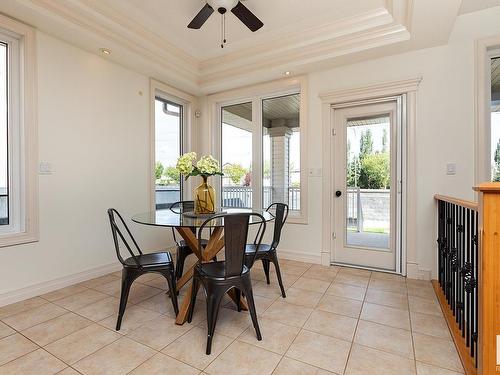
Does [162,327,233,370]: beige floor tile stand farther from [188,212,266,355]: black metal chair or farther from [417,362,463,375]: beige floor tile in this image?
[417,362,463,375]: beige floor tile

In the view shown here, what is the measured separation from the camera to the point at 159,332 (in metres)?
1.98

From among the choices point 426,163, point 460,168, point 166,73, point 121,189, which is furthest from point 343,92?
point 121,189

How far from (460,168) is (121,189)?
3.94 m

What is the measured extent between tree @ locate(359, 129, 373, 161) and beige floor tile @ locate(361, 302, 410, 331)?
1802 millimetres

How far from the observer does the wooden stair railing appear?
1.32 meters

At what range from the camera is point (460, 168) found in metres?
2.90

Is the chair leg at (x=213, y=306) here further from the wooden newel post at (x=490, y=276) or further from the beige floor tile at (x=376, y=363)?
the wooden newel post at (x=490, y=276)

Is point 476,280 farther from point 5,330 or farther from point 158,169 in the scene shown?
point 158,169

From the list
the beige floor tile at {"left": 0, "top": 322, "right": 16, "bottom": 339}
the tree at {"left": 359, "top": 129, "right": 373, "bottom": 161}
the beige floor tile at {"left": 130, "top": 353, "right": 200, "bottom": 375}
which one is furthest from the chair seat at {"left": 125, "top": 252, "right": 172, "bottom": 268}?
the tree at {"left": 359, "top": 129, "right": 373, "bottom": 161}

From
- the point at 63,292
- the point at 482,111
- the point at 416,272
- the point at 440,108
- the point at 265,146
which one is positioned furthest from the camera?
the point at 265,146

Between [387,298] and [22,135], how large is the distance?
150 inches

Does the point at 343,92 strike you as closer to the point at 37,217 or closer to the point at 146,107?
the point at 146,107

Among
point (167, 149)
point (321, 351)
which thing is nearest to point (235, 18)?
point (167, 149)

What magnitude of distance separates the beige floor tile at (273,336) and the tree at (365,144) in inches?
A: 91.1
